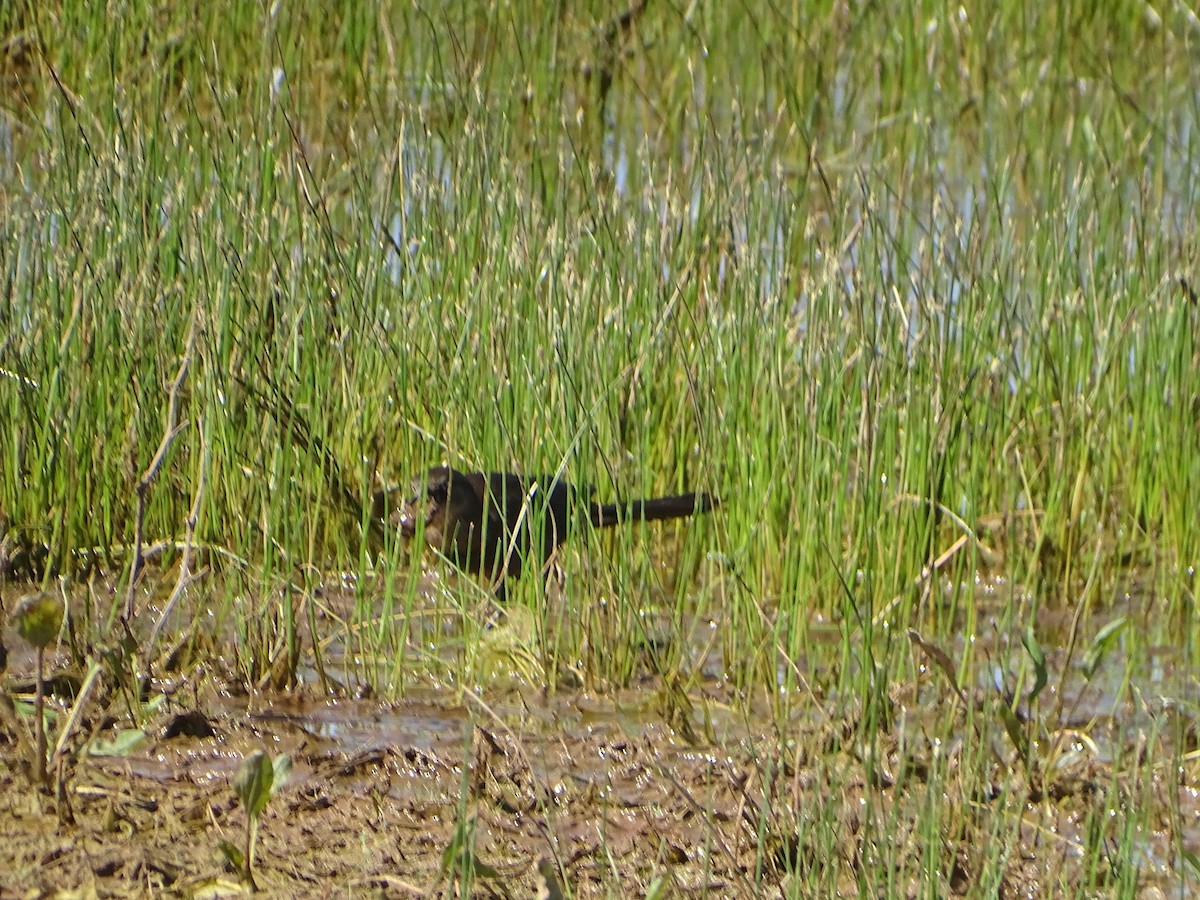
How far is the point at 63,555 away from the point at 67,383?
401mm

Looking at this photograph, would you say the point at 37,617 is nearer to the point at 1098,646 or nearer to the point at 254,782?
the point at 254,782

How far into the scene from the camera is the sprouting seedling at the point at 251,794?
2291 mm

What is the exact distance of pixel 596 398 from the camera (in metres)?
3.84

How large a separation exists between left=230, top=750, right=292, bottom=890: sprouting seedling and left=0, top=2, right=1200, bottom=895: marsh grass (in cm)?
90

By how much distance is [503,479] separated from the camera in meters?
3.54

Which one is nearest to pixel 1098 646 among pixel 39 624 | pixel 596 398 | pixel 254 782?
pixel 596 398

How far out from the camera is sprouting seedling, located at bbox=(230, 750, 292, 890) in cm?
229

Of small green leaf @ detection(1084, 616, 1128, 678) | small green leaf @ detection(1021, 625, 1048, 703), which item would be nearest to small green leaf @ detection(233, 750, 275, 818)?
small green leaf @ detection(1021, 625, 1048, 703)

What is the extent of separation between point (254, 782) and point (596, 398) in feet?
5.53

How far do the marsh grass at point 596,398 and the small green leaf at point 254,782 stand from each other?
898 millimetres

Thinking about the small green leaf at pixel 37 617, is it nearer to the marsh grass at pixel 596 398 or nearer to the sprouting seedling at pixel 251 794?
the sprouting seedling at pixel 251 794

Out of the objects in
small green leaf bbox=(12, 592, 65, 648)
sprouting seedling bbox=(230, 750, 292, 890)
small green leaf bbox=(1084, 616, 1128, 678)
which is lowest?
sprouting seedling bbox=(230, 750, 292, 890)

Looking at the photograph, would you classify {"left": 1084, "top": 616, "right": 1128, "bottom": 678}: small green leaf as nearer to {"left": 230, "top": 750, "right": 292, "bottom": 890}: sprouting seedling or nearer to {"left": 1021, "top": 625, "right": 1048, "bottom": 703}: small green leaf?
{"left": 1021, "top": 625, "right": 1048, "bottom": 703}: small green leaf

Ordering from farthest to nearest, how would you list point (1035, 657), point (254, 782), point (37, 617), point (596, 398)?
point (596, 398) → point (1035, 657) → point (37, 617) → point (254, 782)
